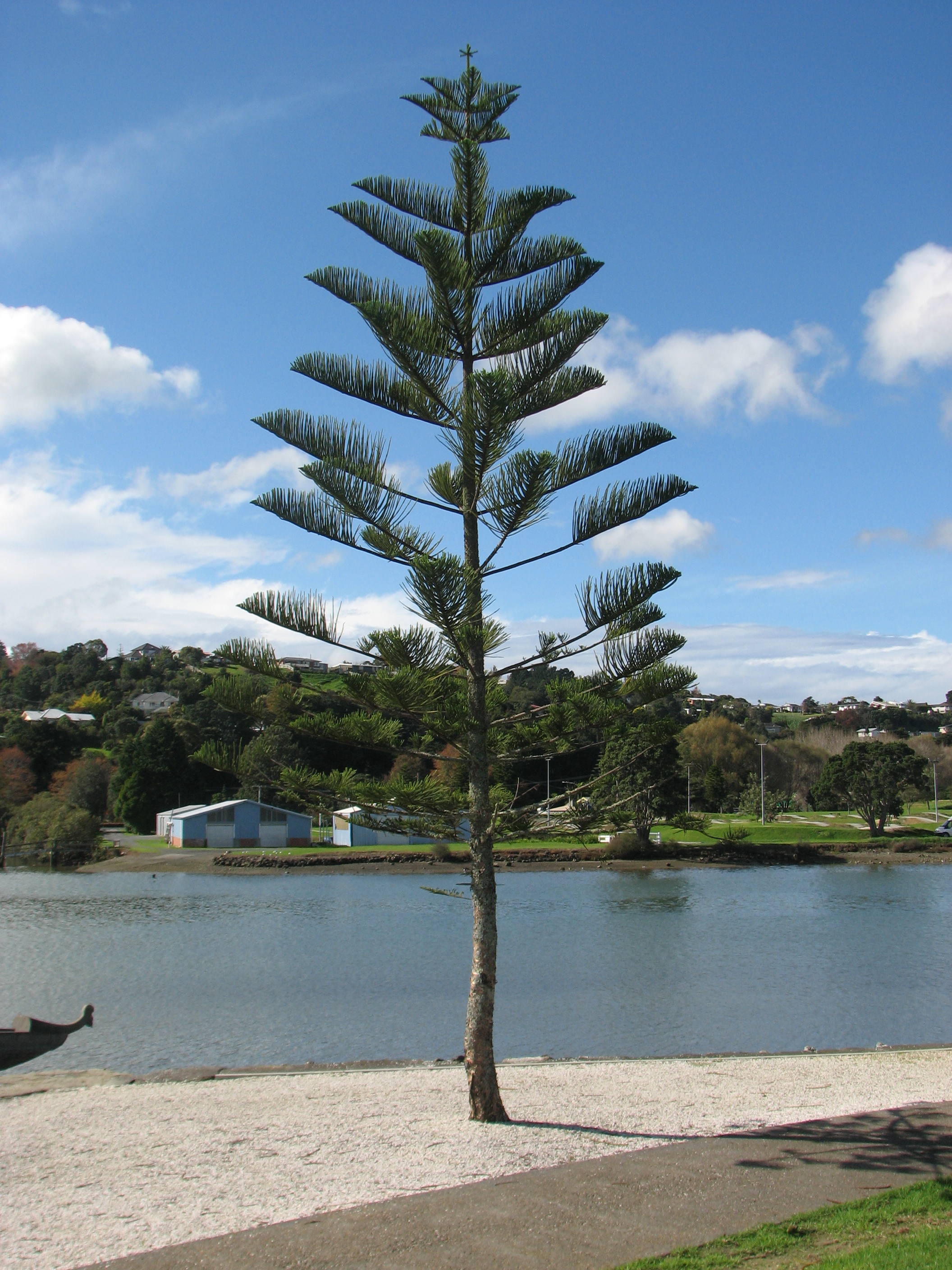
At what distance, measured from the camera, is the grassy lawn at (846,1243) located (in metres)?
3.70

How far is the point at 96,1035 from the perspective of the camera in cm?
1246

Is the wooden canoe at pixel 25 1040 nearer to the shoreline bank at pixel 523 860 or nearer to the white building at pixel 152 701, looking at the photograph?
the shoreline bank at pixel 523 860

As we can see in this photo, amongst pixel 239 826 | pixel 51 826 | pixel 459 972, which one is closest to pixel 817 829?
pixel 239 826

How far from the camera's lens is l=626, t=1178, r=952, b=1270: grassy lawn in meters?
3.70

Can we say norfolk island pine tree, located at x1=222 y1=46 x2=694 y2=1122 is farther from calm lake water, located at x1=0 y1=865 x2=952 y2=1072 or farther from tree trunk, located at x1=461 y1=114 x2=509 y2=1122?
calm lake water, located at x1=0 y1=865 x2=952 y2=1072

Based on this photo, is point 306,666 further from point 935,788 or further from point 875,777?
point 935,788

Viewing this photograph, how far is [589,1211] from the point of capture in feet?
15.2

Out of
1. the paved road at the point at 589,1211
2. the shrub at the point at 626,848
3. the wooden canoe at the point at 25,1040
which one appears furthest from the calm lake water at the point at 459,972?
the shrub at the point at 626,848

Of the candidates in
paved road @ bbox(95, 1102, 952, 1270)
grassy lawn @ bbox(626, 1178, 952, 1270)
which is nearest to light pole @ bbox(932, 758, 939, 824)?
paved road @ bbox(95, 1102, 952, 1270)

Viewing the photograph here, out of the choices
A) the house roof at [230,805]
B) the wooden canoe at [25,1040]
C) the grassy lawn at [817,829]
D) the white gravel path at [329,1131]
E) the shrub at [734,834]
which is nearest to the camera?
the white gravel path at [329,1131]

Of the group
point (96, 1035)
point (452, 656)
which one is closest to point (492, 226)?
point (452, 656)

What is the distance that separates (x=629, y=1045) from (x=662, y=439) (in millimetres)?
7785

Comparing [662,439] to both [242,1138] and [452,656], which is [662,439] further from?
[242,1138]

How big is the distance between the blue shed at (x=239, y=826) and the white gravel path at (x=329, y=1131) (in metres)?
37.9
